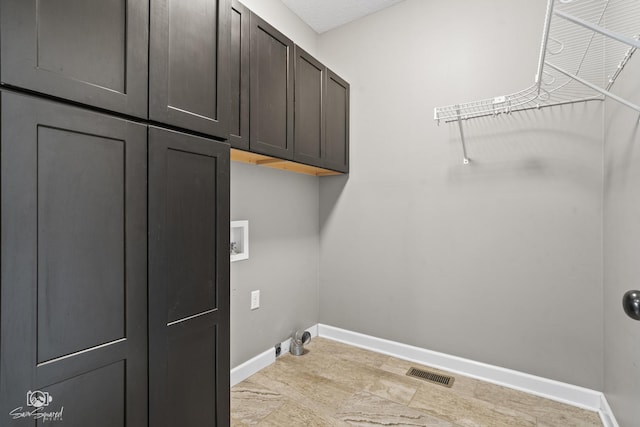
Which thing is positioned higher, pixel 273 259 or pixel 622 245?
pixel 622 245

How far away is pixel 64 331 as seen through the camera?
829mm

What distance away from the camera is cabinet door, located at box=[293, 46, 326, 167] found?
2068 millimetres

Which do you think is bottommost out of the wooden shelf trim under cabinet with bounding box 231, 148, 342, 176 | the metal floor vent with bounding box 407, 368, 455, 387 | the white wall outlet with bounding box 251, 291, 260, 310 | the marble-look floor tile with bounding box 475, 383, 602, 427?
the marble-look floor tile with bounding box 475, 383, 602, 427

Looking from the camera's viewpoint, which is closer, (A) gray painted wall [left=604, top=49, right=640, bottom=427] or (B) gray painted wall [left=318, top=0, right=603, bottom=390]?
(A) gray painted wall [left=604, top=49, right=640, bottom=427]

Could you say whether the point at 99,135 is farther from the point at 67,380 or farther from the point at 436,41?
the point at 436,41

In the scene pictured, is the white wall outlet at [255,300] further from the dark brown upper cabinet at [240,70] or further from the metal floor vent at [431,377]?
the metal floor vent at [431,377]

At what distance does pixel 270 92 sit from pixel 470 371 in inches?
90.1

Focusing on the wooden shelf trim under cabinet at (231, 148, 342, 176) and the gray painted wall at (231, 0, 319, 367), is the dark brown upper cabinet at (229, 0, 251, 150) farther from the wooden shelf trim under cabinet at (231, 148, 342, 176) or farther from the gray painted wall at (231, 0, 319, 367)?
the gray painted wall at (231, 0, 319, 367)

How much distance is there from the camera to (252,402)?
1817 mm

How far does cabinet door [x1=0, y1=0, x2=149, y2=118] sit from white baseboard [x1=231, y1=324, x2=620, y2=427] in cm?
175

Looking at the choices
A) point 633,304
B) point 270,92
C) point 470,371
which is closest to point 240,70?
point 270,92

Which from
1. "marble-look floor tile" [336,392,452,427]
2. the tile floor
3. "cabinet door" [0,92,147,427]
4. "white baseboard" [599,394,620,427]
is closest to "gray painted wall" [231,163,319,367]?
the tile floor

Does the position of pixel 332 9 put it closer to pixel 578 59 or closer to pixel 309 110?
pixel 309 110

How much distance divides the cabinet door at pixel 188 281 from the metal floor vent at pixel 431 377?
4.54ft
